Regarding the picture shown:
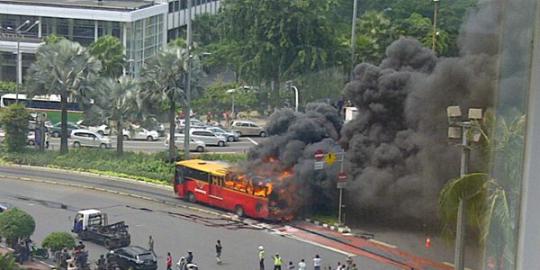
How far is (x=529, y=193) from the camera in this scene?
522 mm

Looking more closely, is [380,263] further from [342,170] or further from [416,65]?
[416,65]

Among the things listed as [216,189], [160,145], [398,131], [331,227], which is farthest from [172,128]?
[398,131]

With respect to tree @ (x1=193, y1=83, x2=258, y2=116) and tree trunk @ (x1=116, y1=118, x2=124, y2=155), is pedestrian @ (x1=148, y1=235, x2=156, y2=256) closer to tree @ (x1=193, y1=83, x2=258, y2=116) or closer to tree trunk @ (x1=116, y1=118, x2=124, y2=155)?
tree trunk @ (x1=116, y1=118, x2=124, y2=155)

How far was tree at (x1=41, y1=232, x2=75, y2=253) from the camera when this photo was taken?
2133 millimetres

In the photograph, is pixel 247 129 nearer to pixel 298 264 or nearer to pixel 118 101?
pixel 118 101

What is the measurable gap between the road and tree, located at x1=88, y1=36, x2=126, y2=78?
0.30 meters

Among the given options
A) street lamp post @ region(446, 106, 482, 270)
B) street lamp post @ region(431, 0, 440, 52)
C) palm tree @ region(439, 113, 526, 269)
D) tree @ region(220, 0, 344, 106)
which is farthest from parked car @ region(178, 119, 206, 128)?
palm tree @ region(439, 113, 526, 269)

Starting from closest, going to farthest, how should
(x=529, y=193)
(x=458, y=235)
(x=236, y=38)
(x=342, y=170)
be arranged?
1. (x=529, y=193)
2. (x=458, y=235)
3. (x=342, y=170)
4. (x=236, y=38)

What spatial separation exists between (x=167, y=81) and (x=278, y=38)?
1.77ft

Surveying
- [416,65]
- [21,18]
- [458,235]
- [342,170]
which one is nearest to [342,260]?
[342,170]

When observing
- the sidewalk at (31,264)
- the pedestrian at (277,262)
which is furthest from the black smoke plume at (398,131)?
the sidewalk at (31,264)

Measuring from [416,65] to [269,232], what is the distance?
759mm

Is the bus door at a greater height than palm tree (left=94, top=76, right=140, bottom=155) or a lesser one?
lesser

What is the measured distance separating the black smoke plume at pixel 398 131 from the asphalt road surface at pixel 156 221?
0.22 m
